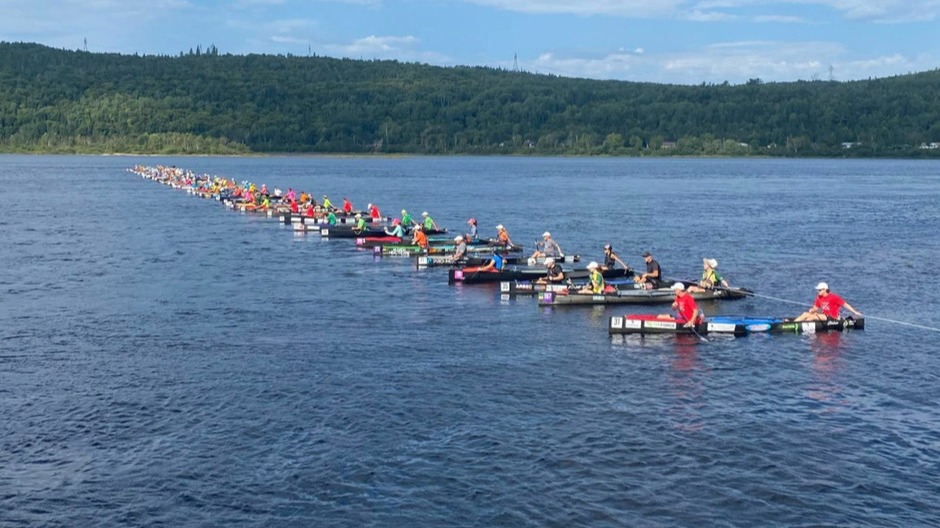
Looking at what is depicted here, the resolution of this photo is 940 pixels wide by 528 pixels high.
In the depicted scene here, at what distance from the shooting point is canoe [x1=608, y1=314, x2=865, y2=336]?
40.6 metres

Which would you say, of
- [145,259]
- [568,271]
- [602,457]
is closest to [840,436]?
[602,457]

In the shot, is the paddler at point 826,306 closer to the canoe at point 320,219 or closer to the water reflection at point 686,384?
the water reflection at point 686,384

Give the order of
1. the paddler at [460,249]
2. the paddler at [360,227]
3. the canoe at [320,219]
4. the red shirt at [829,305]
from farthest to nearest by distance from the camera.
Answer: the canoe at [320,219], the paddler at [360,227], the paddler at [460,249], the red shirt at [829,305]

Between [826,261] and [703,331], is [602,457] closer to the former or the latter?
[703,331]

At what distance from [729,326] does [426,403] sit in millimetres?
15000

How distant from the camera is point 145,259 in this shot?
6322 centimetres

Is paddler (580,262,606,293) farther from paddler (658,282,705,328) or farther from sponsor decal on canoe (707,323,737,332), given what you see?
sponsor decal on canoe (707,323,737,332)

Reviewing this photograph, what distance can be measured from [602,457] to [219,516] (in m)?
9.54

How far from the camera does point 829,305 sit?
4228 cm

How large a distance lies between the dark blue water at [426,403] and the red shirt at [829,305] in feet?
4.36

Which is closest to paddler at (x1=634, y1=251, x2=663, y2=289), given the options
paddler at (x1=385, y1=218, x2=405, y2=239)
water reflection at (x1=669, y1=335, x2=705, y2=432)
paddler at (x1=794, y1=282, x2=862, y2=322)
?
paddler at (x1=794, y1=282, x2=862, y2=322)

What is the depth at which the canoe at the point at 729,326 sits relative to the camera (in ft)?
133

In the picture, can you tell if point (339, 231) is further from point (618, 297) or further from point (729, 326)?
point (729, 326)

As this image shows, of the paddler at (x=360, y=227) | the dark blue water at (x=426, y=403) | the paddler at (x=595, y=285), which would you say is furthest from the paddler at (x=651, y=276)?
the paddler at (x=360, y=227)
